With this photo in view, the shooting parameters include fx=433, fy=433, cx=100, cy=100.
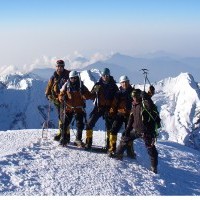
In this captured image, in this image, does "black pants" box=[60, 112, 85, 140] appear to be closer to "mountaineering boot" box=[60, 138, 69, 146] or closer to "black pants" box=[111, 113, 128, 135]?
"mountaineering boot" box=[60, 138, 69, 146]

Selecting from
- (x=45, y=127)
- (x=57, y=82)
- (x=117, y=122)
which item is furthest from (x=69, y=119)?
(x=45, y=127)

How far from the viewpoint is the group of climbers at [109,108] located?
14.3 m

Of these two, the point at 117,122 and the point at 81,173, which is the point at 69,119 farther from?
the point at 81,173

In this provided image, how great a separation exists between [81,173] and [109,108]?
10.7ft

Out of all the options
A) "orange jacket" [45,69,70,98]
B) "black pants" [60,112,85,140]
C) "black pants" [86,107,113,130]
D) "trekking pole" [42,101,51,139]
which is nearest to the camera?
"black pants" [86,107,113,130]

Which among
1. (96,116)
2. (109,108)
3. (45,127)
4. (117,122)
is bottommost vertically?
(45,127)

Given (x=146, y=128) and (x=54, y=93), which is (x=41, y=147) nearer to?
(x=54, y=93)

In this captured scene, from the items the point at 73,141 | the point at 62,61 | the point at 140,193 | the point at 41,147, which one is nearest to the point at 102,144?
the point at 73,141

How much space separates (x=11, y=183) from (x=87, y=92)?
485 centimetres

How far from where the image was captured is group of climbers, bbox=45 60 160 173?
47.0 ft

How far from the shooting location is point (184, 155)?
19.0 metres

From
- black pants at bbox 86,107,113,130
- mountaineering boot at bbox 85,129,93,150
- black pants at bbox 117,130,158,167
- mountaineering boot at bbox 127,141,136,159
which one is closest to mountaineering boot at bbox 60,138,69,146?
mountaineering boot at bbox 85,129,93,150

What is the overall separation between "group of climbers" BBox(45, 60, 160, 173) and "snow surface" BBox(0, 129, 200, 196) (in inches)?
23.1

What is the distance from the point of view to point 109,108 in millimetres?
15867
